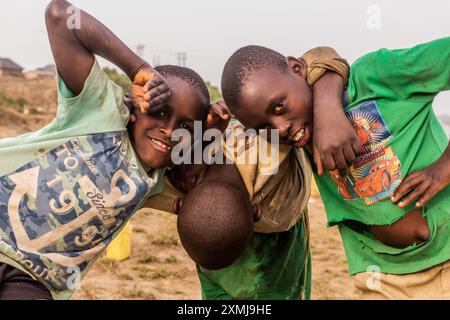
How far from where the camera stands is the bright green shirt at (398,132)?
2.21 meters

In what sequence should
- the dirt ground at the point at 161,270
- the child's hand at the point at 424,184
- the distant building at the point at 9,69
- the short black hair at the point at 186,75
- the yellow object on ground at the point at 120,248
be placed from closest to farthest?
the child's hand at the point at 424,184 → the short black hair at the point at 186,75 → the dirt ground at the point at 161,270 → the yellow object on ground at the point at 120,248 → the distant building at the point at 9,69

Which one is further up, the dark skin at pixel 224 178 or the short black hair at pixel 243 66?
the short black hair at pixel 243 66

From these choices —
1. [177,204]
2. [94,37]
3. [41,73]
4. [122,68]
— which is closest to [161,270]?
[177,204]

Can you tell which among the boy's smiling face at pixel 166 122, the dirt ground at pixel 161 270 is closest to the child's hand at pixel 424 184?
the boy's smiling face at pixel 166 122

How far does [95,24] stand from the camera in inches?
92.4

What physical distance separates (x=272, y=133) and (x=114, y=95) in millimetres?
671

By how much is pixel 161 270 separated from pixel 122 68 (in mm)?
3228

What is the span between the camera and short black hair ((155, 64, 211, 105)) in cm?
256

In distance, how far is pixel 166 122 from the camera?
97.5 inches

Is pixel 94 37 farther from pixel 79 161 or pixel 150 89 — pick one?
pixel 79 161

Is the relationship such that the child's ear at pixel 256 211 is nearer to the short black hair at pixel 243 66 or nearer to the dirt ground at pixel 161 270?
the short black hair at pixel 243 66

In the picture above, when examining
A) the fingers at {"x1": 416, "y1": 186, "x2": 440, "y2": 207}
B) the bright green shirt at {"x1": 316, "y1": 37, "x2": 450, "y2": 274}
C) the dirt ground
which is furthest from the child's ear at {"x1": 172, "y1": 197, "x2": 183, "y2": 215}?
the dirt ground
